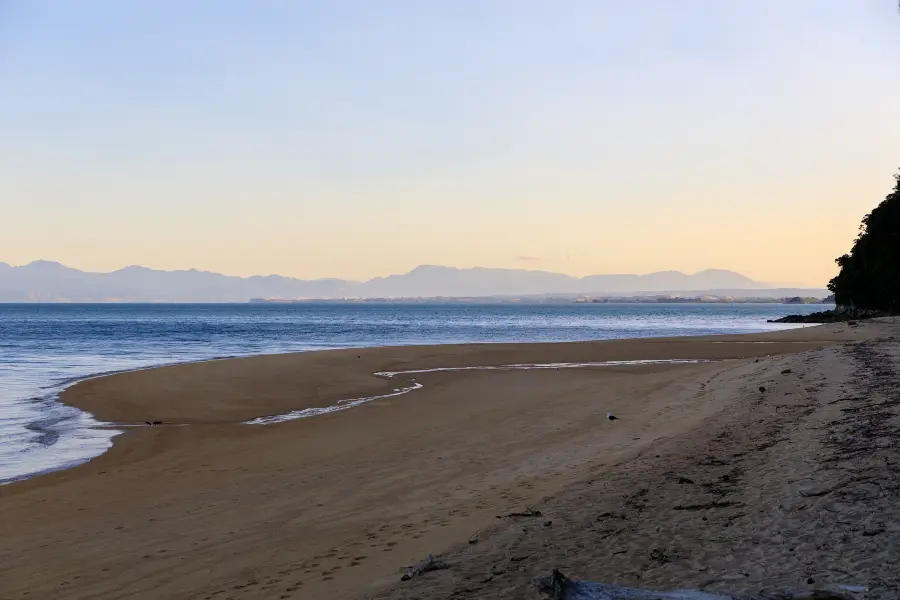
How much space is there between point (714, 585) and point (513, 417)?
1031 centimetres

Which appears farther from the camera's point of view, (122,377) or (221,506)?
(122,377)

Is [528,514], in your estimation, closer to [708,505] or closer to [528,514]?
[528,514]

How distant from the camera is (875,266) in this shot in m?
56.9

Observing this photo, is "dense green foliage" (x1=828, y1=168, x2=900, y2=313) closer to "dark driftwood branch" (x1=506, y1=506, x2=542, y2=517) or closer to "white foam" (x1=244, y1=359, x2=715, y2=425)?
"white foam" (x1=244, y1=359, x2=715, y2=425)

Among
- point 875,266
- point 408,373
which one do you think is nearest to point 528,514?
point 408,373

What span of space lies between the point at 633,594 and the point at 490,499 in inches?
161

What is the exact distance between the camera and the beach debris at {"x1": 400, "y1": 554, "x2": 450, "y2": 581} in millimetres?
5852

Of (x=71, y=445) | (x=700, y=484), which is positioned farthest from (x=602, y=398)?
(x=71, y=445)

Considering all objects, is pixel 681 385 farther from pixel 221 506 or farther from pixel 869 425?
pixel 221 506

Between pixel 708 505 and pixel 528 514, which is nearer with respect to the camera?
pixel 708 505

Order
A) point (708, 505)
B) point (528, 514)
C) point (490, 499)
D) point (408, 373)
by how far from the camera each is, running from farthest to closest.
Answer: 1. point (408, 373)
2. point (490, 499)
3. point (528, 514)
4. point (708, 505)

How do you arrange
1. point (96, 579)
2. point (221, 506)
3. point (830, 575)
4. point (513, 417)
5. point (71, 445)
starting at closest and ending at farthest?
point (830, 575) < point (96, 579) < point (221, 506) < point (71, 445) < point (513, 417)

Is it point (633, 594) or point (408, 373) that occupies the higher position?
point (633, 594)

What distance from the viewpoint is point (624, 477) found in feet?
27.8
